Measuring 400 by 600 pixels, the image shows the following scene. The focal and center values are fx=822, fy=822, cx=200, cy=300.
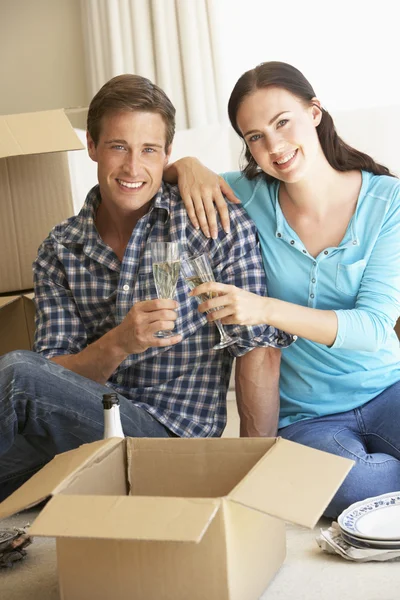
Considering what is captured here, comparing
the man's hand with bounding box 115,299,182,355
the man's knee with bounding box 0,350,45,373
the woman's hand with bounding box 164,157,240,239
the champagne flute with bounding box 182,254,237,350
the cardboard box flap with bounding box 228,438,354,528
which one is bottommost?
the cardboard box flap with bounding box 228,438,354,528

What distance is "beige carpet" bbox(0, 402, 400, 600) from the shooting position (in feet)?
4.51

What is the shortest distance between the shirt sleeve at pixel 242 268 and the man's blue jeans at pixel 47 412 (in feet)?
0.93

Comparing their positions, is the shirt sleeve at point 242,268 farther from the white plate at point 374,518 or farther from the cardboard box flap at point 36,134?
the cardboard box flap at point 36,134

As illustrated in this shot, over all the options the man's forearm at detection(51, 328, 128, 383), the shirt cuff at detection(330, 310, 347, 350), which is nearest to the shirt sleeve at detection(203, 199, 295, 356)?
the shirt cuff at detection(330, 310, 347, 350)

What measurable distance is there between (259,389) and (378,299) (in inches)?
13.2

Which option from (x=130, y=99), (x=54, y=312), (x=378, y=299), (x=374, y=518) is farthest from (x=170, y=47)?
(x=374, y=518)

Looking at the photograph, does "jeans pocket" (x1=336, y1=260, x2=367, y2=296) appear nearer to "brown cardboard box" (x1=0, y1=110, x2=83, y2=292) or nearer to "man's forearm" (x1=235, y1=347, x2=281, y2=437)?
"man's forearm" (x1=235, y1=347, x2=281, y2=437)

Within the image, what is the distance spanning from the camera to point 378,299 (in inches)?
70.8

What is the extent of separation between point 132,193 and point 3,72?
103 inches

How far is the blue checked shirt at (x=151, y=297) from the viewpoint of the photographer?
6.19 ft

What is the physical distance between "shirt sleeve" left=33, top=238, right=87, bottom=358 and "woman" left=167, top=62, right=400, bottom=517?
366 mm

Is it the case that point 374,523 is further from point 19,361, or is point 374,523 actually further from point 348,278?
point 19,361

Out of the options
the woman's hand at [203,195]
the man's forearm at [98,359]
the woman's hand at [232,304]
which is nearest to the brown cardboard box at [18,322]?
the man's forearm at [98,359]

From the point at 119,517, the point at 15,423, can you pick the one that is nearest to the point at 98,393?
the point at 15,423
